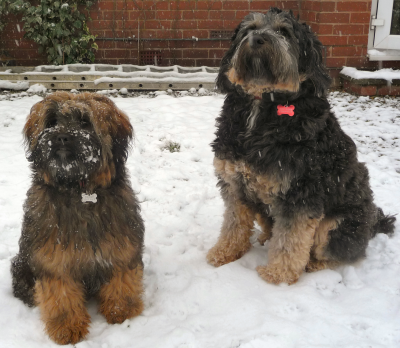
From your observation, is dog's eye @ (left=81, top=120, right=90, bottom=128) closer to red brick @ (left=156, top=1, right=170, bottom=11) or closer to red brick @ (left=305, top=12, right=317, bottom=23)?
red brick @ (left=156, top=1, right=170, bottom=11)

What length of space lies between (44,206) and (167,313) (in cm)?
110

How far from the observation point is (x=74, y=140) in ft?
7.27

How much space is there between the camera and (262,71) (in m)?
2.67

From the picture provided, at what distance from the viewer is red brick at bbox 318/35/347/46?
7419 millimetres

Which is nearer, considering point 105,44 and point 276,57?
point 276,57

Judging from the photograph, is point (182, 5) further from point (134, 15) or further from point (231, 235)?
point (231, 235)

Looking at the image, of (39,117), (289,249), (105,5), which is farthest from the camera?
(105,5)

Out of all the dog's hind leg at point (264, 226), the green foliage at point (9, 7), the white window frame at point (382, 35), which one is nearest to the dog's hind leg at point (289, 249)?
the dog's hind leg at point (264, 226)

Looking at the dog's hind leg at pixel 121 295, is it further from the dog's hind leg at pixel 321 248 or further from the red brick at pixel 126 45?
the red brick at pixel 126 45

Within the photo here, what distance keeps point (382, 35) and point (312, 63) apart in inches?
220

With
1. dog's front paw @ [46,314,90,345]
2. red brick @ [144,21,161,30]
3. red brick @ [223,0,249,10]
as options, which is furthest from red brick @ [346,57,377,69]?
dog's front paw @ [46,314,90,345]

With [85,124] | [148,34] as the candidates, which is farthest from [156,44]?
[85,124]

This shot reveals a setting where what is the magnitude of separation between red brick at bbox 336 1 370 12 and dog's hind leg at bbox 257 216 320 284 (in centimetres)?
557

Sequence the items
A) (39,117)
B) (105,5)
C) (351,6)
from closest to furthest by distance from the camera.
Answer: (39,117)
(351,6)
(105,5)
